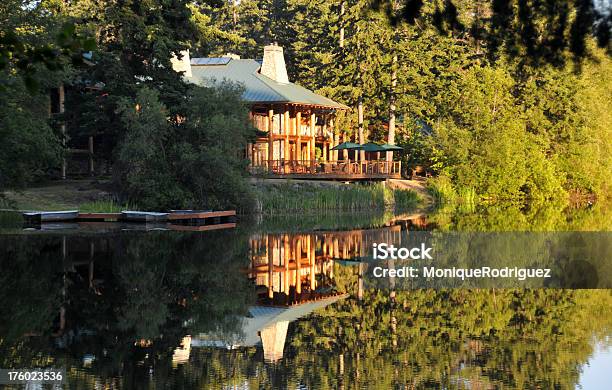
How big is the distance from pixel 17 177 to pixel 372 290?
55.4ft

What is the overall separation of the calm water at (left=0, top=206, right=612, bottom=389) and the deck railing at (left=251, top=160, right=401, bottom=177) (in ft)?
96.4

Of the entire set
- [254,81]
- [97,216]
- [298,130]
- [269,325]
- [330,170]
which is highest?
[254,81]

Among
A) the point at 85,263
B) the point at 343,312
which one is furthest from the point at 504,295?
the point at 85,263

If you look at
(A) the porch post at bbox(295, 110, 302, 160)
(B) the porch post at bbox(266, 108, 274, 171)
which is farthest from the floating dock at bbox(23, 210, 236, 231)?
(A) the porch post at bbox(295, 110, 302, 160)

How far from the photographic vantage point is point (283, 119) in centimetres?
6500

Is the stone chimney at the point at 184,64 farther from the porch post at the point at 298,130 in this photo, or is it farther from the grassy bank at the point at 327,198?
the grassy bank at the point at 327,198

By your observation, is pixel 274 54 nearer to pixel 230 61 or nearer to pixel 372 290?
pixel 230 61

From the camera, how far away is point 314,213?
164ft

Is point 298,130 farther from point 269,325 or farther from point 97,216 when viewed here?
point 269,325

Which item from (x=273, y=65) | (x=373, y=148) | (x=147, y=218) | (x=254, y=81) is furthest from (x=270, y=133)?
(x=147, y=218)

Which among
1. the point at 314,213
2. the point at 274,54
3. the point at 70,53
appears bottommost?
the point at 314,213

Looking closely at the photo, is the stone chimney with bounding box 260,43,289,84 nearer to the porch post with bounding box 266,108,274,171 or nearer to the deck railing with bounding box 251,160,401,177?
the porch post with bounding box 266,108,274,171

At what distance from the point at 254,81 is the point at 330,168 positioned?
970 cm

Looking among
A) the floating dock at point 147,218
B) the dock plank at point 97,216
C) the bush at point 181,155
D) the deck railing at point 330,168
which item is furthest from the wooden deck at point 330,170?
the dock plank at point 97,216
